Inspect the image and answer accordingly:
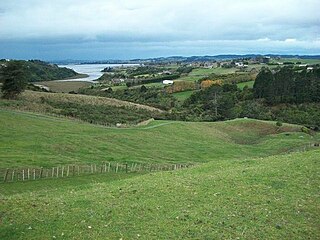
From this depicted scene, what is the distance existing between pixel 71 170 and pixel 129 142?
22741mm

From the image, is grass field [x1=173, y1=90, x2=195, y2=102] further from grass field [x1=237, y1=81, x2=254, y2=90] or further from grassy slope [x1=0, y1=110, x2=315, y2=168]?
grassy slope [x1=0, y1=110, x2=315, y2=168]

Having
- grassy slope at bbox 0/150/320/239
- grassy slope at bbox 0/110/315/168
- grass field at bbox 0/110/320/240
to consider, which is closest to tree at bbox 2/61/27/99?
grassy slope at bbox 0/110/315/168

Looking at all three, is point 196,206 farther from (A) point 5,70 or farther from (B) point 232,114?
(B) point 232,114

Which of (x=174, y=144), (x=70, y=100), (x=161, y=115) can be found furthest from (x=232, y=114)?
(x=174, y=144)

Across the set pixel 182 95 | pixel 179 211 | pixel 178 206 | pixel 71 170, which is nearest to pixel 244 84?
pixel 182 95

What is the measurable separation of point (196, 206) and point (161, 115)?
98.8 meters

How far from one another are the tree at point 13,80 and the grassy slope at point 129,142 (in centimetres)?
3717

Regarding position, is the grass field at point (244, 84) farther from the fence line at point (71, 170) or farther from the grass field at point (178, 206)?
the grass field at point (178, 206)

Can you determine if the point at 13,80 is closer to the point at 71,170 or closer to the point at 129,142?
the point at 129,142

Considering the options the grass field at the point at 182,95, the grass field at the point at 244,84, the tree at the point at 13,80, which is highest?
the tree at the point at 13,80

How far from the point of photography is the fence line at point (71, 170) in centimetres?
3359

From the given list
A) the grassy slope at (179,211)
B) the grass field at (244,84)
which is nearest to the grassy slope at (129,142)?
the grassy slope at (179,211)

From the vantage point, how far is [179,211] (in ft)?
57.5

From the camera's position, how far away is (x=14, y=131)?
185 ft
